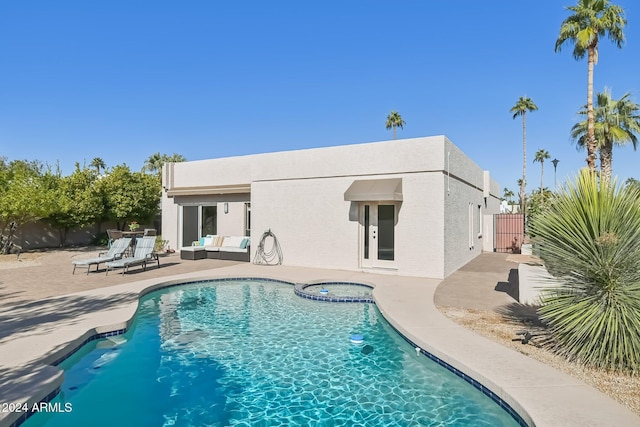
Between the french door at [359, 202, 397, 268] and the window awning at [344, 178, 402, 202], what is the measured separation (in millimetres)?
939

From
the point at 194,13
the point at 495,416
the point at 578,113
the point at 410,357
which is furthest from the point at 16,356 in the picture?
the point at 578,113

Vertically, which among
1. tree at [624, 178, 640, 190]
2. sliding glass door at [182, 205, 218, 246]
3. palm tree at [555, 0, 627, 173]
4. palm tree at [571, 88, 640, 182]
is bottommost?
sliding glass door at [182, 205, 218, 246]

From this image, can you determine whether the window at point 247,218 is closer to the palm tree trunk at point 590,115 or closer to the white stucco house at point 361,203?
the white stucco house at point 361,203

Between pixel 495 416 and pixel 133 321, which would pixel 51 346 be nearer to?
pixel 133 321

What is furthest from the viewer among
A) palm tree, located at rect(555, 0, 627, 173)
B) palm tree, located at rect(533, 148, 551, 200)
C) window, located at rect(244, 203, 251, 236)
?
palm tree, located at rect(533, 148, 551, 200)

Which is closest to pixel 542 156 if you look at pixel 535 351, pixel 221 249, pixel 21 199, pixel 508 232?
pixel 508 232

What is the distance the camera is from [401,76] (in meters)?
26.0

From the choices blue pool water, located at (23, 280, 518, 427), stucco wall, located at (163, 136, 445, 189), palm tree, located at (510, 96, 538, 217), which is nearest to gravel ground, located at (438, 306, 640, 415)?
blue pool water, located at (23, 280, 518, 427)

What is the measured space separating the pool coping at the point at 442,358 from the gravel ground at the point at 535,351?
1.04 ft

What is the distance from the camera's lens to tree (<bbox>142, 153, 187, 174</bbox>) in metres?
57.8

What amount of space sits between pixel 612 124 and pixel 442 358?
34.1 metres

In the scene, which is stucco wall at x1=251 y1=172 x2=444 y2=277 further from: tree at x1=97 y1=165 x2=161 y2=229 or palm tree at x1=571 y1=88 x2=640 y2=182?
palm tree at x1=571 y1=88 x2=640 y2=182

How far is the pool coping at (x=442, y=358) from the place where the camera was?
193 inches

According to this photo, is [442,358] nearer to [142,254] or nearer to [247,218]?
[142,254]
